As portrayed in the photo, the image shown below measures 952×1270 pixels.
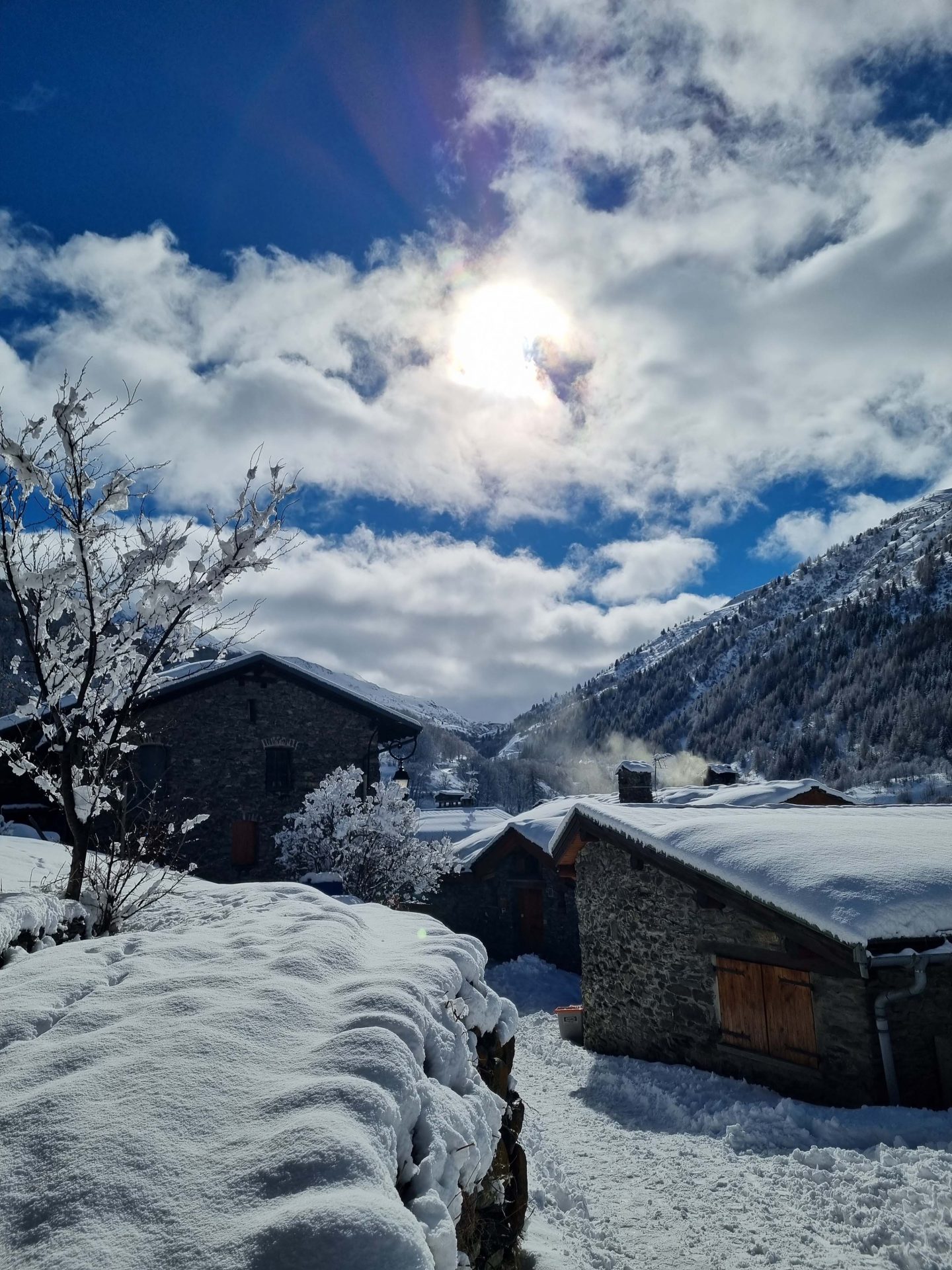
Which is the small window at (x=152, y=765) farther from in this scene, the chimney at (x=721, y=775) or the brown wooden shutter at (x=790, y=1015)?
the chimney at (x=721, y=775)

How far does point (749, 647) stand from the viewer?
164500 millimetres

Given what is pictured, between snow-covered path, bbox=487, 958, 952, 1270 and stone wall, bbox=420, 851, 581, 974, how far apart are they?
35.3 feet

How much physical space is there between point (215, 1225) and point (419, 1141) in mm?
972

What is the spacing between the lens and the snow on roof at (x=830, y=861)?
8344mm

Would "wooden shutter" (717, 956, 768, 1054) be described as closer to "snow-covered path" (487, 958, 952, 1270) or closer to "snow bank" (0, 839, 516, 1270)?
"snow-covered path" (487, 958, 952, 1270)

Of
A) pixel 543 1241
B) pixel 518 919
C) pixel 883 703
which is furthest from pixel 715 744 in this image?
pixel 543 1241

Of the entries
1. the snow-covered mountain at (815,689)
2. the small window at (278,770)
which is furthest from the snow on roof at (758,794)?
the snow-covered mountain at (815,689)

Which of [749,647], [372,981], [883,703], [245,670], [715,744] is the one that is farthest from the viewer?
[749,647]

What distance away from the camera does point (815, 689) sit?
372 feet

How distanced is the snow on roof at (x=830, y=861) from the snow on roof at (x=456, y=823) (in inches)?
530

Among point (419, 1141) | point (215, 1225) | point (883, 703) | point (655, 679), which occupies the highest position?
point (655, 679)

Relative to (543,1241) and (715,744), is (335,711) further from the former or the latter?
(715,744)

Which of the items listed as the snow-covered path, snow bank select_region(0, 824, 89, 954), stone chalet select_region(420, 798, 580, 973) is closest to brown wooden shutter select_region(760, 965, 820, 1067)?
the snow-covered path

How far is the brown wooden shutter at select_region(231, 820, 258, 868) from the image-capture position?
18.2 meters
